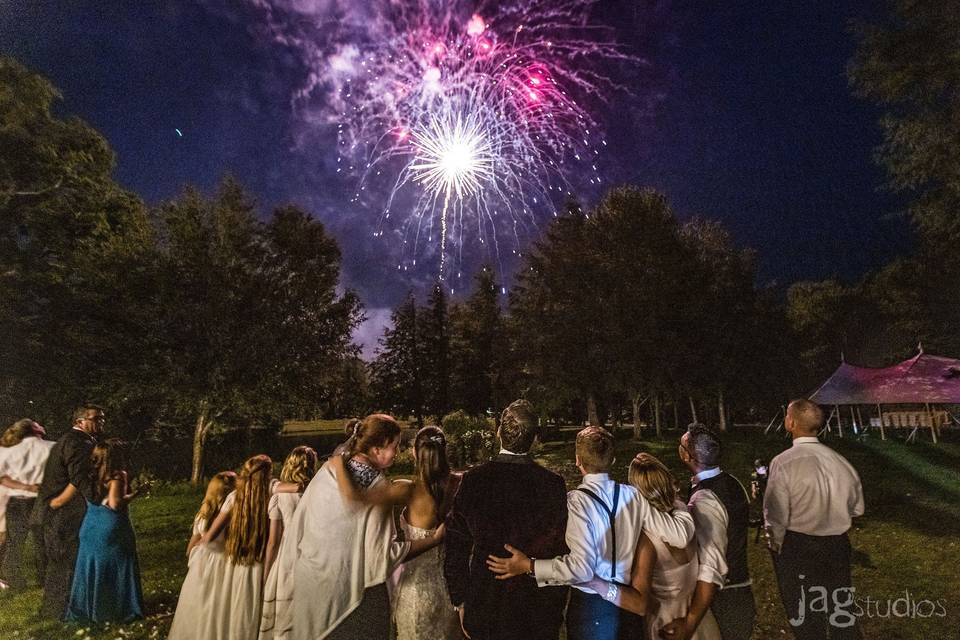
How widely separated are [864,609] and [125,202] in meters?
20.1

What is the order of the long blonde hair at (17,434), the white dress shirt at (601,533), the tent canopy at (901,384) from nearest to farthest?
the white dress shirt at (601,533) < the long blonde hair at (17,434) < the tent canopy at (901,384)

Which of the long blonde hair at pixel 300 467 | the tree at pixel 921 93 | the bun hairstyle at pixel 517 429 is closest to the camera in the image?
the bun hairstyle at pixel 517 429

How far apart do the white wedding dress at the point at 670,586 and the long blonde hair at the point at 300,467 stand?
10.1 ft

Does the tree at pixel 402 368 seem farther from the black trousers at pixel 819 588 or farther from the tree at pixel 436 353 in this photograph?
the black trousers at pixel 819 588

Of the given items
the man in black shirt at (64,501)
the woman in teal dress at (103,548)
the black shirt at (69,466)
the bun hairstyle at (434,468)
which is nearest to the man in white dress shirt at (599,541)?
the bun hairstyle at (434,468)

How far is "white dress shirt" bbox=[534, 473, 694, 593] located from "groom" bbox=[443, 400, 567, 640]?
0.30 feet

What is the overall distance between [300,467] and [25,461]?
4.96 metres

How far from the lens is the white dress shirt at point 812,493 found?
4.91 m

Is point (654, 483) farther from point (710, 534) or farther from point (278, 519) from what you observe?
point (278, 519)

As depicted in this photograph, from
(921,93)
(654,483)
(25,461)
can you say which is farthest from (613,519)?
(921,93)

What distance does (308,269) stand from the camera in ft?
71.9

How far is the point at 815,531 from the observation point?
4.94 meters

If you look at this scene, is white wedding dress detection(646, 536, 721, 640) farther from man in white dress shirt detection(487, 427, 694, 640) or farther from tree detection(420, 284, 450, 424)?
tree detection(420, 284, 450, 424)

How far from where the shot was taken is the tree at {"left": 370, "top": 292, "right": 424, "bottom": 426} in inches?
1494
